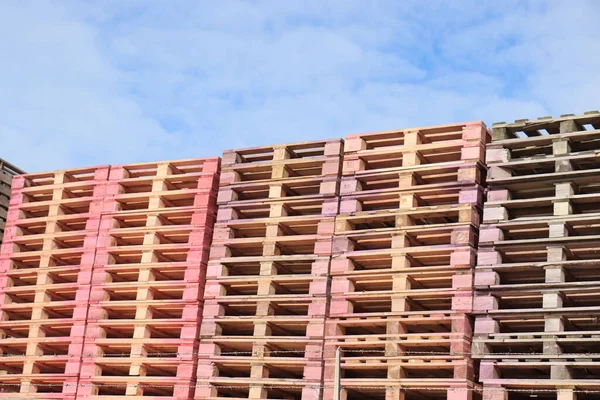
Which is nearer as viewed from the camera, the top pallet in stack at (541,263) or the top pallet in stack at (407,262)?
the top pallet in stack at (541,263)

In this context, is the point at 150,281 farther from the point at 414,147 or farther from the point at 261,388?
the point at 414,147

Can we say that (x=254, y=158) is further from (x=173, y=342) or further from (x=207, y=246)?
(x=173, y=342)

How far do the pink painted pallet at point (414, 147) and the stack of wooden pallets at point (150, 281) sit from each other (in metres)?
2.61

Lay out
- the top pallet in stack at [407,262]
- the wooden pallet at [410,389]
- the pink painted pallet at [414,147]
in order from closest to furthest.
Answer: the wooden pallet at [410,389], the top pallet in stack at [407,262], the pink painted pallet at [414,147]

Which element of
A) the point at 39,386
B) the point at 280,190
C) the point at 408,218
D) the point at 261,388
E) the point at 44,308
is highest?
the point at 280,190

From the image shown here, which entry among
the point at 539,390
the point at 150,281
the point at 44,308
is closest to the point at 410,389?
the point at 539,390

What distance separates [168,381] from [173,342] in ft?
2.06

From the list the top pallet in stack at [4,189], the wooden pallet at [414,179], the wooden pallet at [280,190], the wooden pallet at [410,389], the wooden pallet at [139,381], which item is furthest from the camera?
the top pallet in stack at [4,189]

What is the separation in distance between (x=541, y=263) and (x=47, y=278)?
8.52 metres

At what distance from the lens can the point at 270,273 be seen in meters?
15.0

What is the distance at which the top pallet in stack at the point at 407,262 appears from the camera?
1336 cm

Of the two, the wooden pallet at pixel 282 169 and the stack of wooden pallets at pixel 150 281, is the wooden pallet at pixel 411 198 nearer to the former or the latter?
the wooden pallet at pixel 282 169

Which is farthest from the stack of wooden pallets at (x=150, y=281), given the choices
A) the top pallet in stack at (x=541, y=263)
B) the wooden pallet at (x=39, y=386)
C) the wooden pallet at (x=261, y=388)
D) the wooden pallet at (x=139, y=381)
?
the top pallet in stack at (x=541, y=263)

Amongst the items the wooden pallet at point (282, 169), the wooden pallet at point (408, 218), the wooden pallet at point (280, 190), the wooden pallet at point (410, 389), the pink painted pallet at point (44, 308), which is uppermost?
the wooden pallet at point (282, 169)
